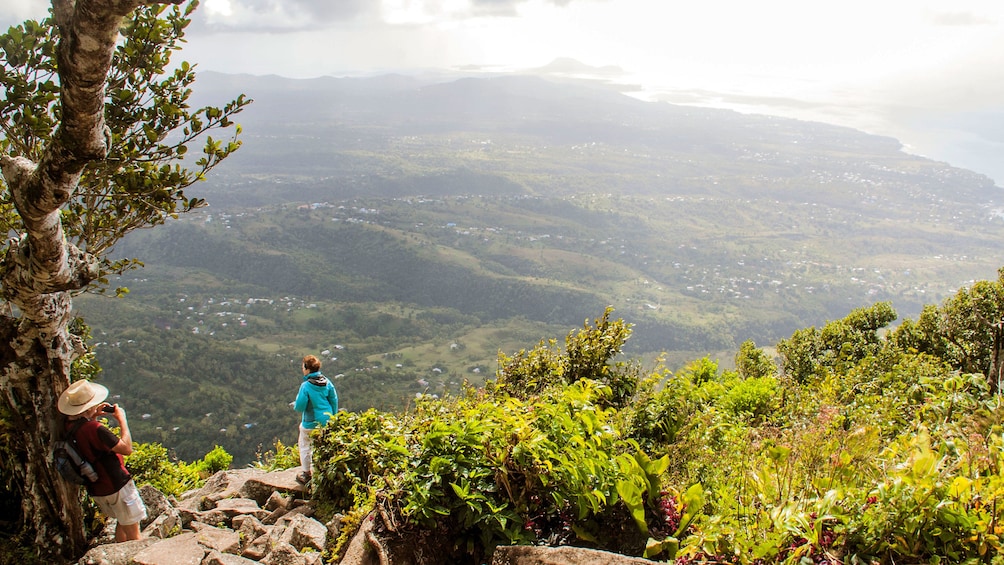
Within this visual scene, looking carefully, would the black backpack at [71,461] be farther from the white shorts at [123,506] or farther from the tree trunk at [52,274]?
the white shorts at [123,506]

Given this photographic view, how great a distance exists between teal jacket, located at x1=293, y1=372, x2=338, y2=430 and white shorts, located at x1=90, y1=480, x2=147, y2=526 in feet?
7.21

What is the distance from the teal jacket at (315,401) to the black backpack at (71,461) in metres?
2.53

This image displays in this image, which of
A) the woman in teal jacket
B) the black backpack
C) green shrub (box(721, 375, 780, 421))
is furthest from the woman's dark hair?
green shrub (box(721, 375, 780, 421))

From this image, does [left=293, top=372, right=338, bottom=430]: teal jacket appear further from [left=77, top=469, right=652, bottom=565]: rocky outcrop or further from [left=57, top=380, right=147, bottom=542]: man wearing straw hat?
[left=57, top=380, right=147, bottom=542]: man wearing straw hat

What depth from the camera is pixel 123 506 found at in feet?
18.2

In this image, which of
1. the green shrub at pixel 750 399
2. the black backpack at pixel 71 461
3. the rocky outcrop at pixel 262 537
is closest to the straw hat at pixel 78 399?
the black backpack at pixel 71 461

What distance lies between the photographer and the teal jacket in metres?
7.58

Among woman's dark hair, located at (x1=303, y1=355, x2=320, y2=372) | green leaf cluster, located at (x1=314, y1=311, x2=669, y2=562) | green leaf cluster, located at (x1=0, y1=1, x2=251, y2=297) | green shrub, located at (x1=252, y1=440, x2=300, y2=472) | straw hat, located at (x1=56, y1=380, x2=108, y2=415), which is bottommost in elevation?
green shrub, located at (x1=252, y1=440, x2=300, y2=472)

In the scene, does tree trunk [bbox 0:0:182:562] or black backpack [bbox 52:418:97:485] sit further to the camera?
black backpack [bbox 52:418:97:485]

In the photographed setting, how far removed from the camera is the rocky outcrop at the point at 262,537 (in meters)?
3.53

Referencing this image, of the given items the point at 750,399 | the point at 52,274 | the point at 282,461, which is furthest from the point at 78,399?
the point at 750,399

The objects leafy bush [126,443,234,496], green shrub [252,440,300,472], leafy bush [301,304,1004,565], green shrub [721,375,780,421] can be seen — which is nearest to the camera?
leafy bush [301,304,1004,565]

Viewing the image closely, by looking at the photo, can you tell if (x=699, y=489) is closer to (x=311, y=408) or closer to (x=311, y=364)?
(x=311, y=408)

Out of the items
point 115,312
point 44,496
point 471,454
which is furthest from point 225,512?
point 115,312
